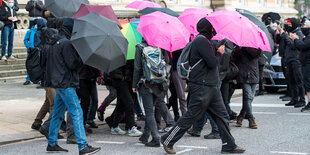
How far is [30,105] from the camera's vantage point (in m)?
10.7

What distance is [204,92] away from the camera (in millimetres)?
6656

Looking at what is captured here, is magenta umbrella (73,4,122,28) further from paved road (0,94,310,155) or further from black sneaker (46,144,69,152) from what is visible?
black sneaker (46,144,69,152)

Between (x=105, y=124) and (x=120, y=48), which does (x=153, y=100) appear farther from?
(x=105, y=124)

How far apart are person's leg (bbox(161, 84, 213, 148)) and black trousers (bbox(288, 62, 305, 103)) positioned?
5275 millimetres

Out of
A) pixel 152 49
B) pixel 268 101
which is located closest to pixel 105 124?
pixel 152 49

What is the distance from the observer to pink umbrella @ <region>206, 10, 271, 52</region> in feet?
24.1

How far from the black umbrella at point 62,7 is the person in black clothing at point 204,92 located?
3153mm

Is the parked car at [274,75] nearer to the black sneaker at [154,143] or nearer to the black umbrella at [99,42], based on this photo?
the black sneaker at [154,143]

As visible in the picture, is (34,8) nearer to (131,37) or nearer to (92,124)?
(92,124)

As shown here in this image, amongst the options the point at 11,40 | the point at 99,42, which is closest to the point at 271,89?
the point at 11,40

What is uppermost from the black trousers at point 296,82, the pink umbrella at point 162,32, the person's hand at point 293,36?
the pink umbrella at point 162,32

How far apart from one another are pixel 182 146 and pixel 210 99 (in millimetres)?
969

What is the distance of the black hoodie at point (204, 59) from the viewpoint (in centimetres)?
658

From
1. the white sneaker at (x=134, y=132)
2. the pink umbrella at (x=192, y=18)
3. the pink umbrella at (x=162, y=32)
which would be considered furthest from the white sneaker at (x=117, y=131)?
the pink umbrella at (x=192, y=18)
